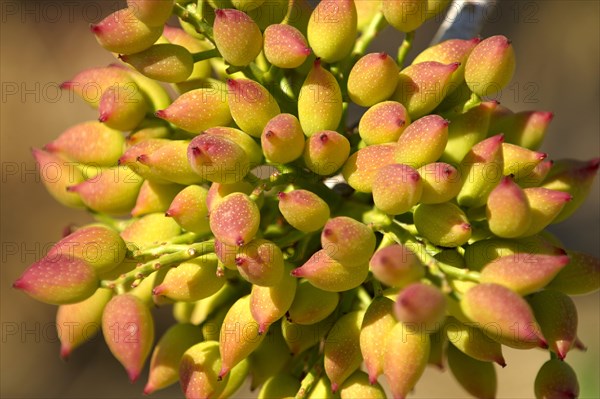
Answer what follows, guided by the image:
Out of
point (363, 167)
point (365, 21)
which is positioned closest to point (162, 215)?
point (363, 167)

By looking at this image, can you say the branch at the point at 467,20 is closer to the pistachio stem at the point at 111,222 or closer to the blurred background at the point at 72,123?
the pistachio stem at the point at 111,222

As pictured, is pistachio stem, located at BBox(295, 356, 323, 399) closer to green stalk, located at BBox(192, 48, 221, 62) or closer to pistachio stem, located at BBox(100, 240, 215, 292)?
pistachio stem, located at BBox(100, 240, 215, 292)

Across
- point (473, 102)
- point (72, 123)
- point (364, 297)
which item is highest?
point (473, 102)

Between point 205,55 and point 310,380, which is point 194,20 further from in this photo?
point 310,380

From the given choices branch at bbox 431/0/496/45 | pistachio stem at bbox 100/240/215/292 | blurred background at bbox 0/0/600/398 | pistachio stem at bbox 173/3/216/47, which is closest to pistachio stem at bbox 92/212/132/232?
pistachio stem at bbox 100/240/215/292

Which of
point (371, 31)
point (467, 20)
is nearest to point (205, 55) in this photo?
point (371, 31)

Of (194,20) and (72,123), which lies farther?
(72,123)
